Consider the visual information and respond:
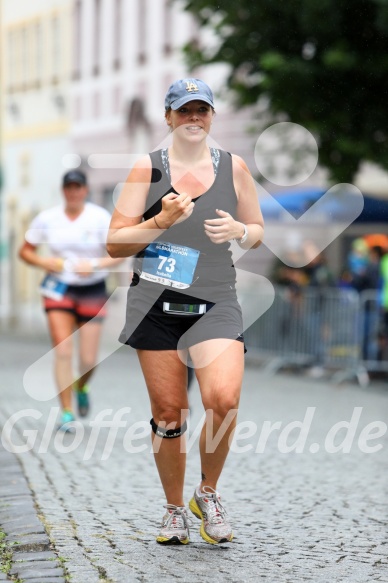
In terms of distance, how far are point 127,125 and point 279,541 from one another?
32.5 m

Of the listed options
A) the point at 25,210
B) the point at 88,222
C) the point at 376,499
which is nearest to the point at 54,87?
the point at 25,210

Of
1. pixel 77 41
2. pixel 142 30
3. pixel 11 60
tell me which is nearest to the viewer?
pixel 142 30

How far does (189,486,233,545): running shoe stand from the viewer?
20.0 ft

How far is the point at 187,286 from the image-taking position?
609 cm

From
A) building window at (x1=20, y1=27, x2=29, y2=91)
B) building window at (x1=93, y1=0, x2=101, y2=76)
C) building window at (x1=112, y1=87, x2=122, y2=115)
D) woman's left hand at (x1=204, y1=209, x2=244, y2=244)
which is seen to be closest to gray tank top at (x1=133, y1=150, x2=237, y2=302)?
woman's left hand at (x1=204, y1=209, x2=244, y2=244)

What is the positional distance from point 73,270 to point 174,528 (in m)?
4.54

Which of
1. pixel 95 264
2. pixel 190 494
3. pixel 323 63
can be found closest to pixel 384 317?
pixel 323 63

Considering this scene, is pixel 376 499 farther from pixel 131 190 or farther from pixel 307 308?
pixel 307 308

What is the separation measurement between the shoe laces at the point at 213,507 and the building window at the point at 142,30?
3274cm

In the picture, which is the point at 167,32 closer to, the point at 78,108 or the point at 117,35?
the point at 117,35

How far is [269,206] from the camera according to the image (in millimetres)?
21672

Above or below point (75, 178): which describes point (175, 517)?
below

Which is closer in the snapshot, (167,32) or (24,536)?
(24,536)

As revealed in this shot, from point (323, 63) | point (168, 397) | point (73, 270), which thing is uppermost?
point (323, 63)
